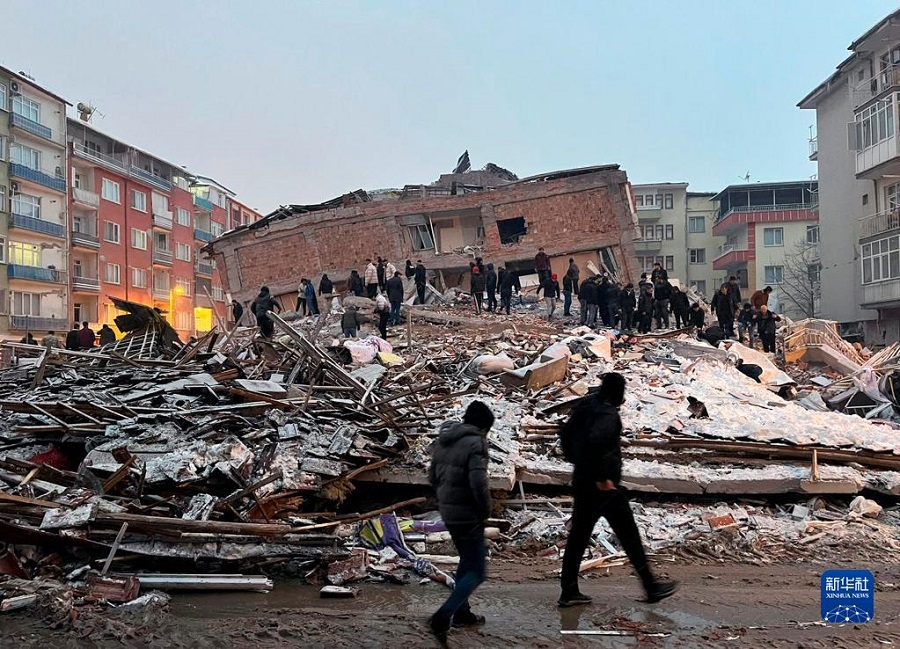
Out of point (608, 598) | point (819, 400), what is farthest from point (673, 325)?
point (608, 598)

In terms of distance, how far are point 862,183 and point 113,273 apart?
44454mm

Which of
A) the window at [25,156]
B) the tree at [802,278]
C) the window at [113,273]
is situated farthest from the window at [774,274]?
the window at [25,156]

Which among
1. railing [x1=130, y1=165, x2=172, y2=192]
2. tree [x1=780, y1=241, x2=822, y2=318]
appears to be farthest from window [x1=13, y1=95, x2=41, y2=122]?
tree [x1=780, y1=241, x2=822, y2=318]

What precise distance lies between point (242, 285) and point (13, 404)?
29667 millimetres

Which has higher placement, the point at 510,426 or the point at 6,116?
the point at 6,116

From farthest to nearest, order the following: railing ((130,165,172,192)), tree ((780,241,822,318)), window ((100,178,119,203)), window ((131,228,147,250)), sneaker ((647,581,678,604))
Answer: railing ((130,165,172,192)) → window ((131,228,147,250)) → tree ((780,241,822,318)) → window ((100,178,119,203)) → sneaker ((647,581,678,604))

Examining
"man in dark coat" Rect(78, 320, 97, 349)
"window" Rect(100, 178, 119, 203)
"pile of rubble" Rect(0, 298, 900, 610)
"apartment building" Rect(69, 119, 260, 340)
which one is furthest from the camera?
"window" Rect(100, 178, 119, 203)

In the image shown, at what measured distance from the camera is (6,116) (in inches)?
1617

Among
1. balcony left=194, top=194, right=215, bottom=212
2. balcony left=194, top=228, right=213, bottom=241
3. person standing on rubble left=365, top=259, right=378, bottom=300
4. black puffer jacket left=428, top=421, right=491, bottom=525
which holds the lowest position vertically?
black puffer jacket left=428, top=421, right=491, bottom=525

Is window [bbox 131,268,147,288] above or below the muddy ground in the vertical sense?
above

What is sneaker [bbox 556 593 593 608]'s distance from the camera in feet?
18.3

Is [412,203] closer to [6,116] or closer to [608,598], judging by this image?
[6,116]

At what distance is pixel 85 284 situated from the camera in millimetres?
46844

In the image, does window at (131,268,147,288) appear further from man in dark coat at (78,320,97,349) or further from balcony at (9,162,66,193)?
man in dark coat at (78,320,97,349)
